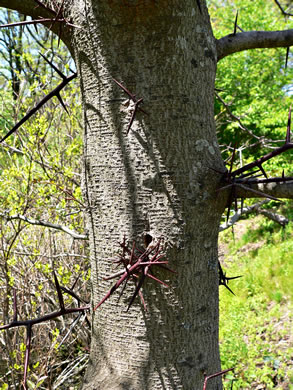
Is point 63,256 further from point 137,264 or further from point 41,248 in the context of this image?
point 137,264

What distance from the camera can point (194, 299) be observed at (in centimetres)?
103

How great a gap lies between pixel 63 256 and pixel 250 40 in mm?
2701

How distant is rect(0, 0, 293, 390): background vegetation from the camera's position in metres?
3.01

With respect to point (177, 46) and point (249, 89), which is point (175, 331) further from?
point (249, 89)

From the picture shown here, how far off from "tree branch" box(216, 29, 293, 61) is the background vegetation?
47 cm

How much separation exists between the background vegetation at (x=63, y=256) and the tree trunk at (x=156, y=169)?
1.33 ft

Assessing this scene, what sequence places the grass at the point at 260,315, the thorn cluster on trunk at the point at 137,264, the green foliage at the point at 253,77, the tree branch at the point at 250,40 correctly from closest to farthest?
1. the thorn cluster on trunk at the point at 137,264
2. the tree branch at the point at 250,40
3. the grass at the point at 260,315
4. the green foliage at the point at 253,77

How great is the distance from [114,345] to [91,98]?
76 centimetres

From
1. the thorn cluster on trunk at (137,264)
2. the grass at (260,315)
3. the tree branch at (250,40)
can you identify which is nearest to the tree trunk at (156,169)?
the thorn cluster on trunk at (137,264)

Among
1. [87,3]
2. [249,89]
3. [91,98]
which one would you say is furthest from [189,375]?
[249,89]

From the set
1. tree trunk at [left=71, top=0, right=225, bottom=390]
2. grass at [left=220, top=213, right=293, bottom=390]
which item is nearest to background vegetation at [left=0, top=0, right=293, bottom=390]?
grass at [left=220, top=213, right=293, bottom=390]

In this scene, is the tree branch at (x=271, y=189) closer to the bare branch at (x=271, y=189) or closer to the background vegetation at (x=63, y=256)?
the bare branch at (x=271, y=189)

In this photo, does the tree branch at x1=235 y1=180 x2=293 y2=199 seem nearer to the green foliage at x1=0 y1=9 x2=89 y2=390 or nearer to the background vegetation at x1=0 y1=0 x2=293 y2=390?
the background vegetation at x1=0 y1=0 x2=293 y2=390

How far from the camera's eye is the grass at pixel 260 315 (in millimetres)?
3501
